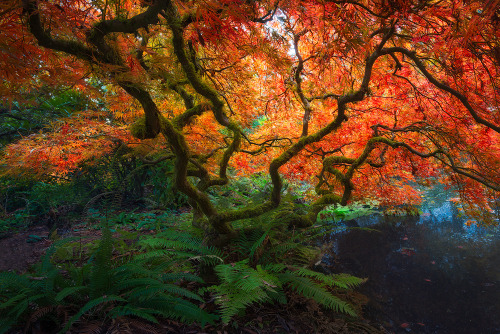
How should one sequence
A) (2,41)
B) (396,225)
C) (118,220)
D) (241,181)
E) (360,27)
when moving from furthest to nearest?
(241,181) < (396,225) < (118,220) < (360,27) < (2,41)

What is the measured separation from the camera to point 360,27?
2.60 m

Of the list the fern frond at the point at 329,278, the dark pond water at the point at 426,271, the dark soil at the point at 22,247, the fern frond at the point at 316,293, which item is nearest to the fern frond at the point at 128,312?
the fern frond at the point at 316,293

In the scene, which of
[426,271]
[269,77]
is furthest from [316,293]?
[269,77]

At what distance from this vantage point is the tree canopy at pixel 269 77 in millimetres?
1986

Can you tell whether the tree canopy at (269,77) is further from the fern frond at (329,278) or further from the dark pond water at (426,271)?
the dark pond water at (426,271)

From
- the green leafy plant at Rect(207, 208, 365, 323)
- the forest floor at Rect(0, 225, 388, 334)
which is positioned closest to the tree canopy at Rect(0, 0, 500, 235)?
the green leafy plant at Rect(207, 208, 365, 323)

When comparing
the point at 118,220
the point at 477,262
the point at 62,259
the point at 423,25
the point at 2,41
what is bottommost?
the point at 62,259

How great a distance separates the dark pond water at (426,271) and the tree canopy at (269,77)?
3.61 ft

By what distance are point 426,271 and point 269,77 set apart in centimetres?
430

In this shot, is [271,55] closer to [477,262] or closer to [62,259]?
[62,259]

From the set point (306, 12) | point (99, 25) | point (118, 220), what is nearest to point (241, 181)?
point (118, 220)

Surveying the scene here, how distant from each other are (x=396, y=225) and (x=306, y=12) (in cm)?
629

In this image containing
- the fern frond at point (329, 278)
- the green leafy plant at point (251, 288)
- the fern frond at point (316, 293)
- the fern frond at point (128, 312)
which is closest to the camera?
the fern frond at point (128, 312)

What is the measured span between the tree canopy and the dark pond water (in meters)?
1.10
